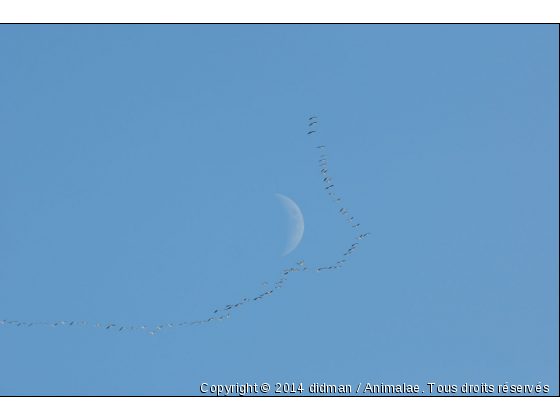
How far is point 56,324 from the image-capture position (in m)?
93.8

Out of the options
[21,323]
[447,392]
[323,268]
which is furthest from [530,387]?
[21,323]

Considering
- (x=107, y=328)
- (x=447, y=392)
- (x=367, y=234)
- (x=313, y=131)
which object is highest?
(x=313, y=131)

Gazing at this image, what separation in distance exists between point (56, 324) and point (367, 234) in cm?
3723

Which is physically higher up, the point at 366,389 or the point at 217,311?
the point at 217,311

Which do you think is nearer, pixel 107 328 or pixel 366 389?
pixel 366 389

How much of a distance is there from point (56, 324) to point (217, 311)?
61.0ft

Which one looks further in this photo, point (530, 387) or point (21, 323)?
point (21, 323)

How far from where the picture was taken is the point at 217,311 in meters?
92.2

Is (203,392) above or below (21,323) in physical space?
below

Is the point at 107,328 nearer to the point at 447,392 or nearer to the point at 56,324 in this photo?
the point at 56,324

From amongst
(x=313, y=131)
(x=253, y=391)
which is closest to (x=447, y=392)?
(x=253, y=391)

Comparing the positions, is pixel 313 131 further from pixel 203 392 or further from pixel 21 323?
pixel 21 323

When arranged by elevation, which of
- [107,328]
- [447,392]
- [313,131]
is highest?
[313,131]

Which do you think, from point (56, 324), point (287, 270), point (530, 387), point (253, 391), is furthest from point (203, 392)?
point (530, 387)
